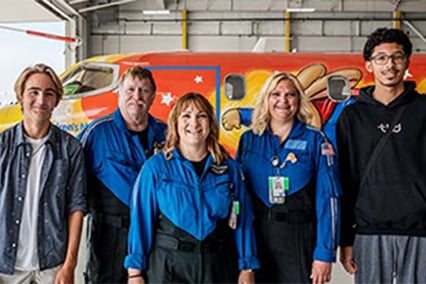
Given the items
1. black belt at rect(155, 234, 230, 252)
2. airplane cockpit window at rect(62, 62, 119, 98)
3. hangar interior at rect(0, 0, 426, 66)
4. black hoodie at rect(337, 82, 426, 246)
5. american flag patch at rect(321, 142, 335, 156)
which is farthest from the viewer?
hangar interior at rect(0, 0, 426, 66)

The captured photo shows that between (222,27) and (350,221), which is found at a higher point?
(222,27)

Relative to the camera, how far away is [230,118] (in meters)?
8.10

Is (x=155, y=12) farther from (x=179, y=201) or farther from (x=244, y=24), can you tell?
(x=179, y=201)

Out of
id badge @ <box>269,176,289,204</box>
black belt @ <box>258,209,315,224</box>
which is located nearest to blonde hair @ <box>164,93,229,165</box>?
id badge @ <box>269,176,289,204</box>

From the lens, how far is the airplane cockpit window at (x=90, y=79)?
8180 millimetres

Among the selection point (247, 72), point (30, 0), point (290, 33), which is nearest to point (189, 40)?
point (290, 33)

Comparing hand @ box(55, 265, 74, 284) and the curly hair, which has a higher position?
the curly hair

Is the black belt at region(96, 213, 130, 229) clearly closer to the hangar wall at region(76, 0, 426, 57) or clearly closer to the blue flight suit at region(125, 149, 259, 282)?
the blue flight suit at region(125, 149, 259, 282)

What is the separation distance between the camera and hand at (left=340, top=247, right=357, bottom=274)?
321 cm

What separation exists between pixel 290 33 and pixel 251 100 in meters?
12.7

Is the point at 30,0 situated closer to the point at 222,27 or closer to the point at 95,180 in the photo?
the point at 222,27

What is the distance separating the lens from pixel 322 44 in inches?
783

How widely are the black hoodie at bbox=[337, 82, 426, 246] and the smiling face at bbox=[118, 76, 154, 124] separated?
124cm

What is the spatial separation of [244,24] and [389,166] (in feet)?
57.0
